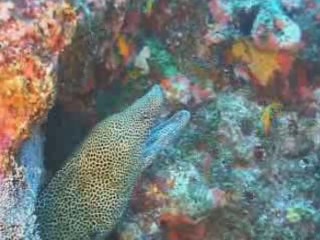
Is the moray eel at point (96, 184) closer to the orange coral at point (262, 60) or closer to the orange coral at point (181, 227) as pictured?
the orange coral at point (181, 227)


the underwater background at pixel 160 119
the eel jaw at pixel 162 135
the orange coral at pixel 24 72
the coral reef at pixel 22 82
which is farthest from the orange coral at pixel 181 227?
the orange coral at pixel 24 72

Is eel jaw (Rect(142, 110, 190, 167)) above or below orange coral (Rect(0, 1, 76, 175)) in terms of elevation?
below

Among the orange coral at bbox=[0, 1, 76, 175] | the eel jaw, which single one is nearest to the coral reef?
the orange coral at bbox=[0, 1, 76, 175]

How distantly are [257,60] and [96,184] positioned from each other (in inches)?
71.5

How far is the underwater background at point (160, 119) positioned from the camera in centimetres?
242

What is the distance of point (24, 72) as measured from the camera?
2.30m

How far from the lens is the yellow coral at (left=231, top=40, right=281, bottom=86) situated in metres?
4.23

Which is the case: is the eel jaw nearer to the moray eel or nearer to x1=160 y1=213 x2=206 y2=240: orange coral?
the moray eel

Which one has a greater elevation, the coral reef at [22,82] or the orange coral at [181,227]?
the coral reef at [22,82]

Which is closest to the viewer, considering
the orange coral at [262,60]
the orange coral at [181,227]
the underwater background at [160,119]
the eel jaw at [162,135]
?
the underwater background at [160,119]

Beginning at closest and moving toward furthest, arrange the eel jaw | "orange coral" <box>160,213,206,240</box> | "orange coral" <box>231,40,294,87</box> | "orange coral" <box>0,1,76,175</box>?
"orange coral" <box>0,1,76,175</box> → the eel jaw → "orange coral" <box>160,213,206,240</box> → "orange coral" <box>231,40,294,87</box>

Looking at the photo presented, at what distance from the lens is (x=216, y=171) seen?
383 cm

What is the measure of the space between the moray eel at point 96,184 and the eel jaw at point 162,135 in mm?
150

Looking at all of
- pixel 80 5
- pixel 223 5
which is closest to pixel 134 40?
pixel 223 5
